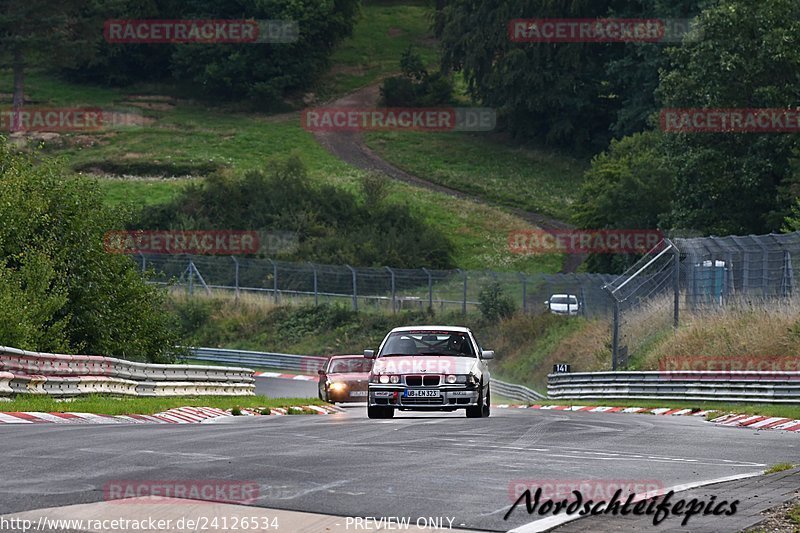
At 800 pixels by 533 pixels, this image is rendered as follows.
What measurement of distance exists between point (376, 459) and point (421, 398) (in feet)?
23.9

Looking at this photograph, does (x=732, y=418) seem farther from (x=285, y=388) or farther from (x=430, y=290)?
(x=430, y=290)

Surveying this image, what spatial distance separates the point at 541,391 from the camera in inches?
1587

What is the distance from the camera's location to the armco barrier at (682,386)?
25953 mm

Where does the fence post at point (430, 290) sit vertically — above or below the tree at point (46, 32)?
below

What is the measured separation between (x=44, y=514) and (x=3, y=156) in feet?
86.4

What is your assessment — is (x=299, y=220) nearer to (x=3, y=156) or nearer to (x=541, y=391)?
(x=541, y=391)

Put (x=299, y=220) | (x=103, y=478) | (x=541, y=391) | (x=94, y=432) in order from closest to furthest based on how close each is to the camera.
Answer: (x=103, y=478), (x=94, y=432), (x=541, y=391), (x=299, y=220)

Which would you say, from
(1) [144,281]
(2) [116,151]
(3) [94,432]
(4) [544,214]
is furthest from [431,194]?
(3) [94,432]

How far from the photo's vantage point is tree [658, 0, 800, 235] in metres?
47.2
